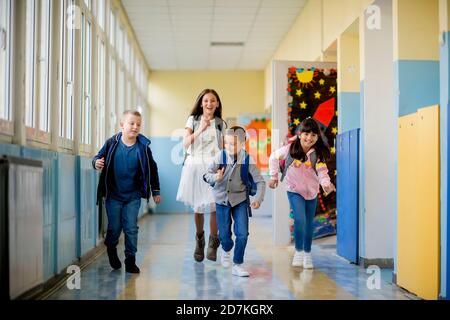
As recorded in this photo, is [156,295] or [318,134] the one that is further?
[318,134]

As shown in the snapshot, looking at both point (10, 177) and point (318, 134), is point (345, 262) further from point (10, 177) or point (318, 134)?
point (10, 177)

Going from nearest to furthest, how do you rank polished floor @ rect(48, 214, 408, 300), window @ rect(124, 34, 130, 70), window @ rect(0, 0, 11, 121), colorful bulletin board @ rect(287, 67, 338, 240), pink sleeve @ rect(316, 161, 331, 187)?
1. window @ rect(0, 0, 11, 121)
2. polished floor @ rect(48, 214, 408, 300)
3. pink sleeve @ rect(316, 161, 331, 187)
4. colorful bulletin board @ rect(287, 67, 338, 240)
5. window @ rect(124, 34, 130, 70)

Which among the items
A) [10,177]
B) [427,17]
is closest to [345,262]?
[427,17]

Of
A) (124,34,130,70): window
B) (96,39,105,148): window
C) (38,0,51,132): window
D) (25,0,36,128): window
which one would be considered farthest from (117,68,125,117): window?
(25,0,36,128): window

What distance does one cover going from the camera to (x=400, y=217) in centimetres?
330

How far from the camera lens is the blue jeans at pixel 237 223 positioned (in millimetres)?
3559

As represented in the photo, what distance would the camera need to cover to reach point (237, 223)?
3582 millimetres

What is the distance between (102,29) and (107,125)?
1018mm

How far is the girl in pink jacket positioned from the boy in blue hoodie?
92 centimetres

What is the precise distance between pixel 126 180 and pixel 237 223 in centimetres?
81

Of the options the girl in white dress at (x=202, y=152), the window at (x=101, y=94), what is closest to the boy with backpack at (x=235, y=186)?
the girl in white dress at (x=202, y=152)

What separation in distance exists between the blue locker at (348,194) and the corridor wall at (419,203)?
89cm

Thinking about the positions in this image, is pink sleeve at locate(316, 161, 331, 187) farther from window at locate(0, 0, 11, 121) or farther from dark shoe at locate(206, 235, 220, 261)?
window at locate(0, 0, 11, 121)

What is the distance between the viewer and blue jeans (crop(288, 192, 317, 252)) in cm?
390
